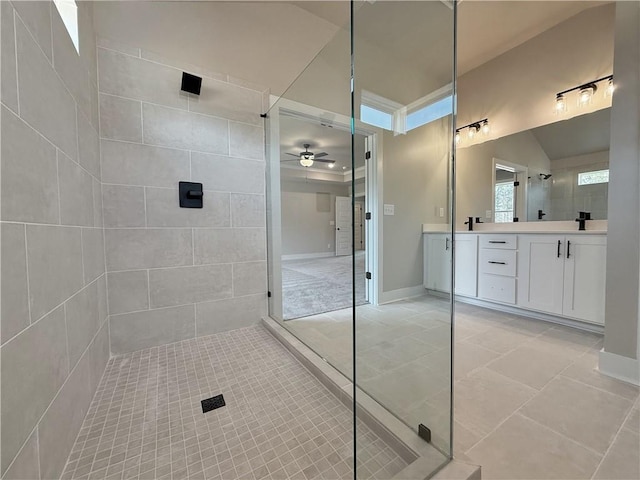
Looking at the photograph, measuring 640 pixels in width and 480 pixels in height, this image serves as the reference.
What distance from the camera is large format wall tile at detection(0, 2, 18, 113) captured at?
0.64 meters

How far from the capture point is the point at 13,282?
651 mm

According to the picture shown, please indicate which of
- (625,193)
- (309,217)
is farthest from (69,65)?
(309,217)

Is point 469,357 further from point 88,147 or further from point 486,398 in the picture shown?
point 88,147

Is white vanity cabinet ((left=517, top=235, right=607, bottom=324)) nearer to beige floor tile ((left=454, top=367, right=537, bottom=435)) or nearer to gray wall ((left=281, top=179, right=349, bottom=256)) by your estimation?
beige floor tile ((left=454, top=367, right=537, bottom=435))

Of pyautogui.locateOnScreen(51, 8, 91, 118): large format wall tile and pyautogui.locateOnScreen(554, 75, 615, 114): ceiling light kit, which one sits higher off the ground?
pyautogui.locateOnScreen(554, 75, 615, 114): ceiling light kit

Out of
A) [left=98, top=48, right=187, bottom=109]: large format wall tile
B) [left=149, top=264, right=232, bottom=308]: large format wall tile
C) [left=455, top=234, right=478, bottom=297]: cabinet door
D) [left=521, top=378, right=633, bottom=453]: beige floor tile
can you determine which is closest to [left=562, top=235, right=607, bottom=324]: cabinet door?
[left=455, top=234, right=478, bottom=297]: cabinet door

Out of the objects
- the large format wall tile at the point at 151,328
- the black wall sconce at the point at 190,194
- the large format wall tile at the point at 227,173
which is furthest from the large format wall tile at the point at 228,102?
the large format wall tile at the point at 151,328

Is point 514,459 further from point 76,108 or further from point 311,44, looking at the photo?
point 311,44

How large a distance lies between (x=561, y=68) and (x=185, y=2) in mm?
3318

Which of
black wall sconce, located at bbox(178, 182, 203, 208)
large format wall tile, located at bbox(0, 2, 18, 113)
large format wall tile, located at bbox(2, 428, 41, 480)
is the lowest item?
large format wall tile, located at bbox(2, 428, 41, 480)

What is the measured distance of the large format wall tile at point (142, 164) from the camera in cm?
166

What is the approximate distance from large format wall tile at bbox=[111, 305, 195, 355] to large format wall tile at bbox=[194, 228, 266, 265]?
0.43 meters

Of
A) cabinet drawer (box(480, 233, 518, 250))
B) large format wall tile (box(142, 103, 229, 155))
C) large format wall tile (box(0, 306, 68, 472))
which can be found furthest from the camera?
cabinet drawer (box(480, 233, 518, 250))

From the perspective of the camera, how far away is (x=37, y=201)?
0.79 meters
